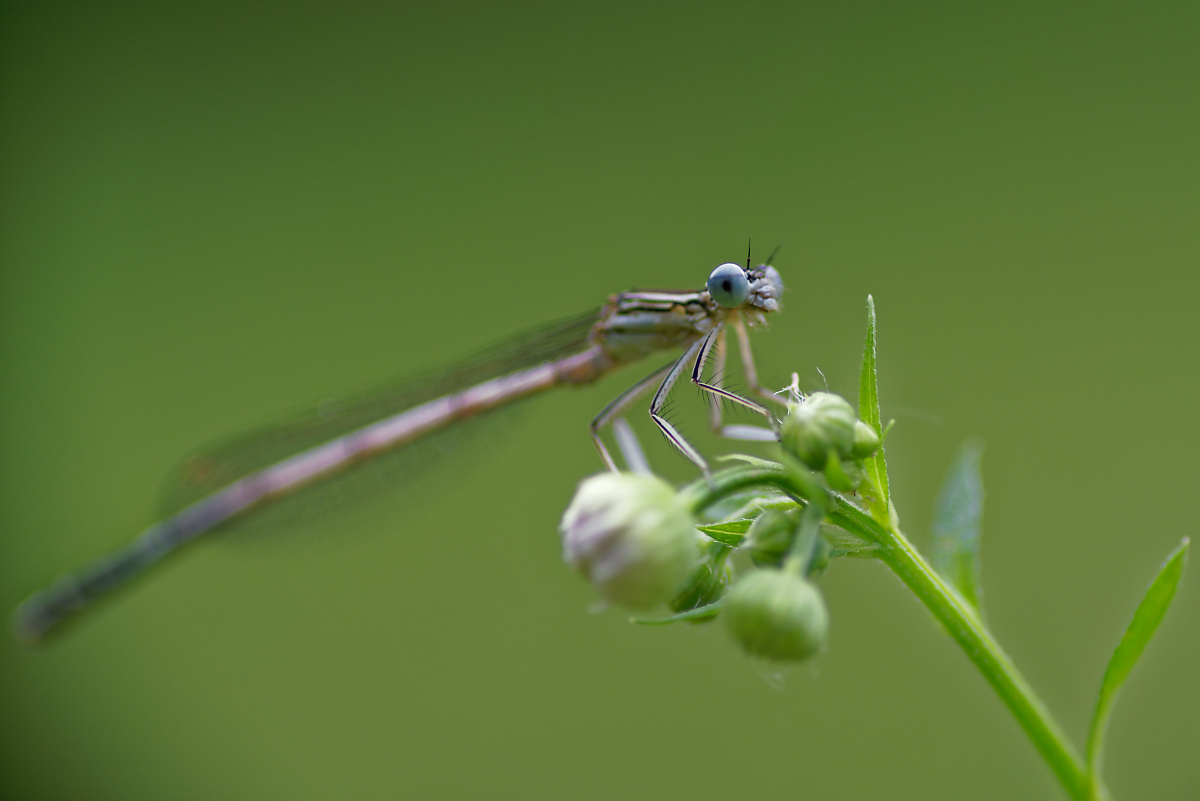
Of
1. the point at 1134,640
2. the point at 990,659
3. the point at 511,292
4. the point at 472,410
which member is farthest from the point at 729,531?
the point at 511,292

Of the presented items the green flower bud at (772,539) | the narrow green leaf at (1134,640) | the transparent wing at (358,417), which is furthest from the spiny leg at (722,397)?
the narrow green leaf at (1134,640)

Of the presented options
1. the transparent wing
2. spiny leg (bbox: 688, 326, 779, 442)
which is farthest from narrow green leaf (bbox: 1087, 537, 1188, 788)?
the transparent wing

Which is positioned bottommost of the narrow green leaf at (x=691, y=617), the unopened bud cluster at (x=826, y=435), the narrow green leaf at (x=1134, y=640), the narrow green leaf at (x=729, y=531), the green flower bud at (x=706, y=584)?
the narrow green leaf at (x=1134, y=640)

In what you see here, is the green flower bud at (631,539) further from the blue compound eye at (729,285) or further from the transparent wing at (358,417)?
the transparent wing at (358,417)

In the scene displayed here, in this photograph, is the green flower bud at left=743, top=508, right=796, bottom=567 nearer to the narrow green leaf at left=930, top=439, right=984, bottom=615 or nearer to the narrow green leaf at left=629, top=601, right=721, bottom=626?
the narrow green leaf at left=629, top=601, right=721, bottom=626

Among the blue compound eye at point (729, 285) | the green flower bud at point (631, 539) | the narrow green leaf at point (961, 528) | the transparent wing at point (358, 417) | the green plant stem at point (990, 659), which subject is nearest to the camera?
the green plant stem at point (990, 659)

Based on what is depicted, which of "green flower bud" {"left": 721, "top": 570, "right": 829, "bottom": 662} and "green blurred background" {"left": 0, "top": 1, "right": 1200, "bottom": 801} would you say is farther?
"green blurred background" {"left": 0, "top": 1, "right": 1200, "bottom": 801}
